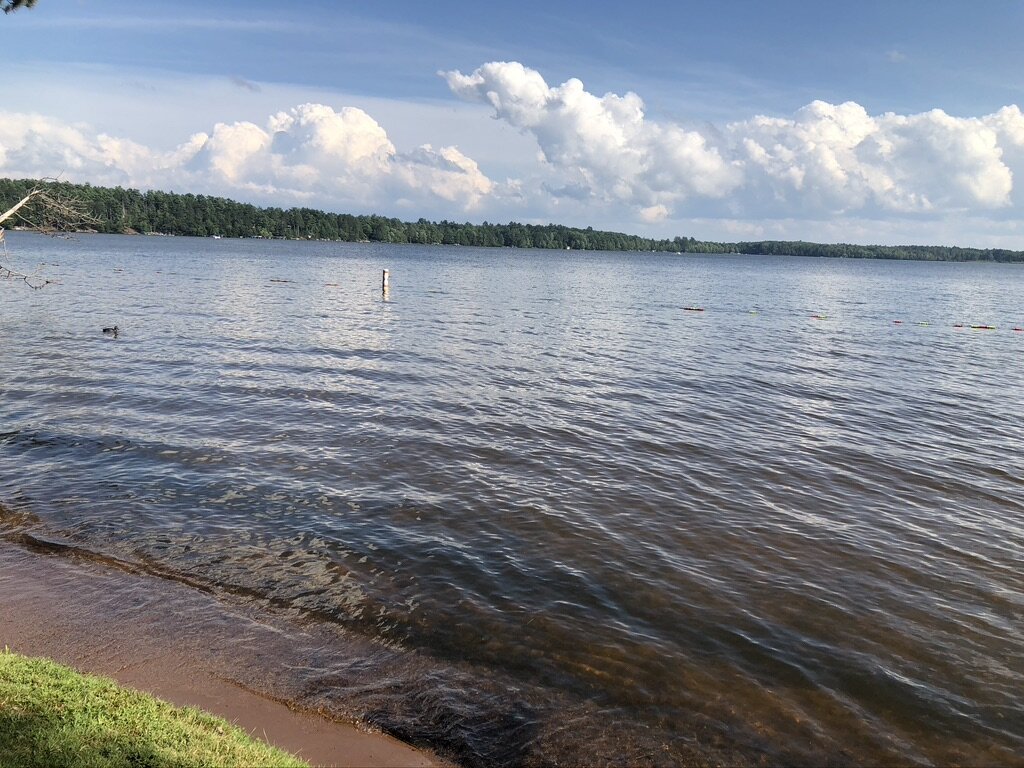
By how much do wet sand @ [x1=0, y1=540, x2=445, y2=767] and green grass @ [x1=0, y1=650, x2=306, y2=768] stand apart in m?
0.71

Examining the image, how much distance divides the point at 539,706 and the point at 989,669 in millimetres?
6349

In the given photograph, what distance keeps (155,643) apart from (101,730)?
2915 mm

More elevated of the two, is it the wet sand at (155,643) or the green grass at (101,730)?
the green grass at (101,730)

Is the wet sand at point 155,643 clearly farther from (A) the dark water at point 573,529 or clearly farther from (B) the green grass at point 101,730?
(B) the green grass at point 101,730

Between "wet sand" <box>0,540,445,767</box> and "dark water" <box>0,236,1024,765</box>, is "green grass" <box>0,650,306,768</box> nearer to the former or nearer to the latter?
Answer: "wet sand" <box>0,540,445,767</box>

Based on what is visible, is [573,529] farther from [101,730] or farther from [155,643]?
[101,730]

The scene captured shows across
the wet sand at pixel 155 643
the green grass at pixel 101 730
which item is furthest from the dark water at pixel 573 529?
the green grass at pixel 101 730

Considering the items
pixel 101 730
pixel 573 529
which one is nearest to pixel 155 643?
pixel 101 730

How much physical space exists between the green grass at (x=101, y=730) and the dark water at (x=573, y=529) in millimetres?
1595

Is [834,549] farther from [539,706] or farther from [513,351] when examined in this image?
[513,351]

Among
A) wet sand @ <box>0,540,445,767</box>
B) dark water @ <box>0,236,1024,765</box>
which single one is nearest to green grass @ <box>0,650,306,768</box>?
wet sand @ <box>0,540,445,767</box>

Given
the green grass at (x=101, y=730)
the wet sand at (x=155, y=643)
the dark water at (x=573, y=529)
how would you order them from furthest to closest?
the dark water at (x=573, y=529)
the wet sand at (x=155, y=643)
the green grass at (x=101, y=730)

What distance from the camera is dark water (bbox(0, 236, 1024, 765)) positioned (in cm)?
852

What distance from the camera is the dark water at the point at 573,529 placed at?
8.52m
